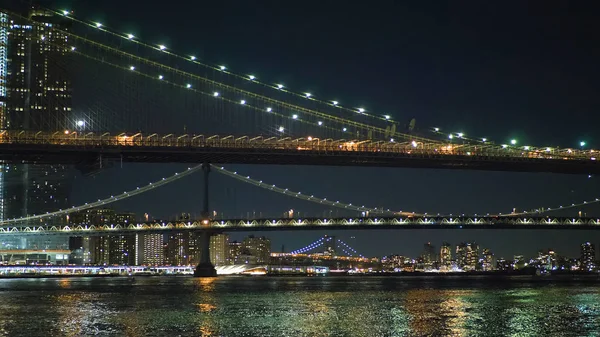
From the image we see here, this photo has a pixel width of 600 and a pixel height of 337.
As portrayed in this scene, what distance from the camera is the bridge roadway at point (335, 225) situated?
251 feet

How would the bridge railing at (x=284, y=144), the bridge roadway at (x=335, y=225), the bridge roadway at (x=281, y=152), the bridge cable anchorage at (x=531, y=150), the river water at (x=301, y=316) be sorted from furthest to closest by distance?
the bridge roadway at (x=335, y=225) → the bridge cable anchorage at (x=531, y=150) → the bridge roadway at (x=281, y=152) → the bridge railing at (x=284, y=144) → the river water at (x=301, y=316)

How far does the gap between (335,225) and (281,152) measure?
23600 millimetres

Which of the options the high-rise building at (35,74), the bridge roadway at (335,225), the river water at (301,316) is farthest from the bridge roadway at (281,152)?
the bridge roadway at (335,225)

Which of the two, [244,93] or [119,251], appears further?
[119,251]

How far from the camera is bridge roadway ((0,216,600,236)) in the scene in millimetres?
76562

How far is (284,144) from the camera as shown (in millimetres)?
55250

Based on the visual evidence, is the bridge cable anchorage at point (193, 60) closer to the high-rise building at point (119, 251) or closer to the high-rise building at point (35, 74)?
the high-rise building at point (35, 74)

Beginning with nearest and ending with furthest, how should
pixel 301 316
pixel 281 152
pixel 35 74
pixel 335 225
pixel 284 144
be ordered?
1. pixel 301 316
2. pixel 281 152
3. pixel 284 144
4. pixel 35 74
5. pixel 335 225

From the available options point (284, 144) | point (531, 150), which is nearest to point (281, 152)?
point (284, 144)

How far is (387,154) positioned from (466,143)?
10.6 m

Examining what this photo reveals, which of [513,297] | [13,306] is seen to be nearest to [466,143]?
[513,297]

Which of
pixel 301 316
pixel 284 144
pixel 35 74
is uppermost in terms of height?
pixel 35 74

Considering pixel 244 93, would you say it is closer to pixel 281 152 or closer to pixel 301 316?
pixel 281 152

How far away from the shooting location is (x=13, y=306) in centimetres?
3200
